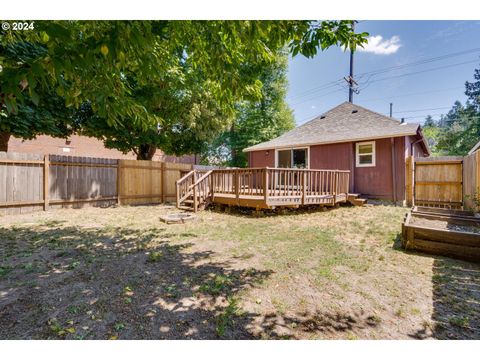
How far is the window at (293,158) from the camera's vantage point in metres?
12.3

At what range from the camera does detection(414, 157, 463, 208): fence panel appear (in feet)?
28.5

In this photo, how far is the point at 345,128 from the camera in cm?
1153

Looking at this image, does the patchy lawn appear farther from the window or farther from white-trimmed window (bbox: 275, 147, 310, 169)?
the window

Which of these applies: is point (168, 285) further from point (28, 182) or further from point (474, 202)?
point (474, 202)

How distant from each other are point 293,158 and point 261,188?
5049 millimetres

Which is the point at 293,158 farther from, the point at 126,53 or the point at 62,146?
the point at 62,146

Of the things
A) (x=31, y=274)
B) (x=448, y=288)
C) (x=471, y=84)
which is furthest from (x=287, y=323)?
(x=471, y=84)

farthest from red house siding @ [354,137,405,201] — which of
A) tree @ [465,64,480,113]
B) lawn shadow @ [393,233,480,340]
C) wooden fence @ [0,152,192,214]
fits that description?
tree @ [465,64,480,113]

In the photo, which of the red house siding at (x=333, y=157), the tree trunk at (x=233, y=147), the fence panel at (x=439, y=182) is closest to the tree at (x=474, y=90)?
the tree trunk at (x=233, y=147)

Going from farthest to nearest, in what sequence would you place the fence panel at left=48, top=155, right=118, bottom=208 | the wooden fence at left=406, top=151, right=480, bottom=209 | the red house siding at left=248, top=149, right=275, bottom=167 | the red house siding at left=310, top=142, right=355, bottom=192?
the red house siding at left=248, top=149, right=275, bottom=167 → the red house siding at left=310, top=142, right=355, bottom=192 → the wooden fence at left=406, top=151, right=480, bottom=209 → the fence panel at left=48, top=155, right=118, bottom=208

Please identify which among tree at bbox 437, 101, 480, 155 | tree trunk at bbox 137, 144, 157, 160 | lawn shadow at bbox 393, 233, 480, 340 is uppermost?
tree at bbox 437, 101, 480, 155

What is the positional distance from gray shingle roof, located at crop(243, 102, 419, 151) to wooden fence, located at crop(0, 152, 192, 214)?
5.78 m

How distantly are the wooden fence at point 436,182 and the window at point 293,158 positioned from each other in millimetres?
4430
